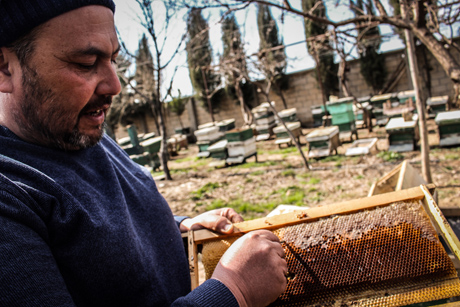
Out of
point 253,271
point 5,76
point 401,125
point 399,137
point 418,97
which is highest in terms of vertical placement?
point 5,76

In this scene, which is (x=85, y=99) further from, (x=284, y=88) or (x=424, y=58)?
(x=284, y=88)

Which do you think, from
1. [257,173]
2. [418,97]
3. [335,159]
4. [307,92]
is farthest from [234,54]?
[307,92]

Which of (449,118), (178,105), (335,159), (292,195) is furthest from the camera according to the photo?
(178,105)

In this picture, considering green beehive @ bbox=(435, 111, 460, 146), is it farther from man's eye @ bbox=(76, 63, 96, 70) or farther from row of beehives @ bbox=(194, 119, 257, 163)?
man's eye @ bbox=(76, 63, 96, 70)

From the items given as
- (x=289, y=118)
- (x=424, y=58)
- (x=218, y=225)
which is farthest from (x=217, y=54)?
(x=218, y=225)

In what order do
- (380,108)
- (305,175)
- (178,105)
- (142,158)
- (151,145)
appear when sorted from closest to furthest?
(305,175)
(142,158)
(151,145)
(380,108)
(178,105)

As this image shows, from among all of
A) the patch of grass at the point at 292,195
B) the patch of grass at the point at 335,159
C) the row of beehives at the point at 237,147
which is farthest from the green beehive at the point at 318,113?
the patch of grass at the point at 292,195

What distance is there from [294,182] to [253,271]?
595cm

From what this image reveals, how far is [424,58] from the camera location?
14.0 metres

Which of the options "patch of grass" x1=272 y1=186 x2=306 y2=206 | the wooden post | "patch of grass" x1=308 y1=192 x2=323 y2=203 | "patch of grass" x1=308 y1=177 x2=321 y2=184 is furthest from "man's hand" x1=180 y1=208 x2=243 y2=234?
"patch of grass" x1=308 y1=177 x2=321 y2=184

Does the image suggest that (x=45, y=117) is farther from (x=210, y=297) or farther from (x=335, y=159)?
(x=335, y=159)

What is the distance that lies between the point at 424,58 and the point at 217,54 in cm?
946

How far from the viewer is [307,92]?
1733 cm

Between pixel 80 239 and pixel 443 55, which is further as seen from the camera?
pixel 443 55
